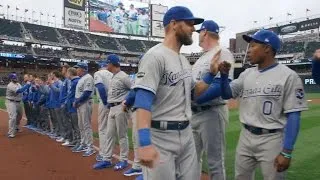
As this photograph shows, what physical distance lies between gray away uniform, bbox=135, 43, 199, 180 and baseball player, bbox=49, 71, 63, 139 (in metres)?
7.58

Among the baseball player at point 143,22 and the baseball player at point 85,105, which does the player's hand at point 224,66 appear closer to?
the baseball player at point 85,105

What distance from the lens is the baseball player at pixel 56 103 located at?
10336mm

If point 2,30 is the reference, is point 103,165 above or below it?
below

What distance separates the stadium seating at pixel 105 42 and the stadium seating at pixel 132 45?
4.82 feet

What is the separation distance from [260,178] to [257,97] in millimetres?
2760

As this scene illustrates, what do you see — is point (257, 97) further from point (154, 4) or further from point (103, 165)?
point (154, 4)

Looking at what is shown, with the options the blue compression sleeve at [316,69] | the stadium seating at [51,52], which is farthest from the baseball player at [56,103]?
the stadium seating at [51,52]

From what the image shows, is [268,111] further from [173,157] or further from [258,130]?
[173,157]

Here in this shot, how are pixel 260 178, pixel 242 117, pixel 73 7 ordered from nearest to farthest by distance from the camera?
pixel 242 117 → pixel 260 178 → pixel 73 7

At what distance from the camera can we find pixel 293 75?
10.6 feet

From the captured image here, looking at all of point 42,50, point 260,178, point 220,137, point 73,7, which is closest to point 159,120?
point 220,137

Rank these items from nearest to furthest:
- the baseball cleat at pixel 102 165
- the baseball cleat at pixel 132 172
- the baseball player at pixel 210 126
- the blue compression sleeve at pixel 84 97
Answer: the baseball player at pixel 210 126 < the baseball cleat at pixel 132 172 < the baseball cleat at pixel 102 165 < the blue compression sleeve at pixel 84 97

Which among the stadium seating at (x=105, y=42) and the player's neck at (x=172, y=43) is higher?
the stadium seating at (x=105, y=42)

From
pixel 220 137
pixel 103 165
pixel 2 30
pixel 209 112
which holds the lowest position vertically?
pixel 103 165
